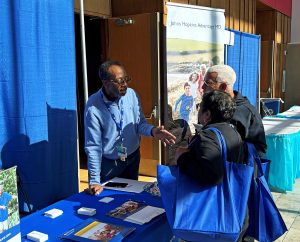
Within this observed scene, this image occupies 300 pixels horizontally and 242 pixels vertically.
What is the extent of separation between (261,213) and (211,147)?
0.64 meters

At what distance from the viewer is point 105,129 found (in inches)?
87.0

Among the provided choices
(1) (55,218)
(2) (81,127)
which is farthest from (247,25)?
(1) (55,218)

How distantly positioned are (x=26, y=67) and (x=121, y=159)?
1.06m

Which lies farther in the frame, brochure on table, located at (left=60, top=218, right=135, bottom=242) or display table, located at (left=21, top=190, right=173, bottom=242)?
display table, located at (left=21, top=190, right=173, bottom=242)

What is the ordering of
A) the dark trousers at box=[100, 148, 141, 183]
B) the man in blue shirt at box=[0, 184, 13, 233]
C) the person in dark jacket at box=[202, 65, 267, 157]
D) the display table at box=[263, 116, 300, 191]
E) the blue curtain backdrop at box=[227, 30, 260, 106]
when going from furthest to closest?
the blue curtain backdrop at box=[227, 30, 260, 106]
the display table at box=[263, 116, 300, 191]
the dark trousers at box=[100, 148, 141, 183]
the person in dark jacket at box=[202, 65, 267, 157]
the man in blue shirt at box=[0, 184, 13, 233]

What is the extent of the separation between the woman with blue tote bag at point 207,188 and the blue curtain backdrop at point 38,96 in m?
1.47

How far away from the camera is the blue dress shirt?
214cm

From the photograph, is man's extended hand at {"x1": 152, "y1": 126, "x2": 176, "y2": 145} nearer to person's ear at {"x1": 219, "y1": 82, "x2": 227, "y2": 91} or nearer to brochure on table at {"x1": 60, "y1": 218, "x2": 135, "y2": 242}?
person's ear at {"x1": 219, "y1": 82, "x2": 227, "y2": 91}

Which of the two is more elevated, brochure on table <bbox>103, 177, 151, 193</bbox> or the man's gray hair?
the man's gray hair

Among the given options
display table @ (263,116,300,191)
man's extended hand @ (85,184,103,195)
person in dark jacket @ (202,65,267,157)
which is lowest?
display table @ (263,116,300,191)

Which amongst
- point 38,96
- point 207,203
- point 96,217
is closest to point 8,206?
point 96,217

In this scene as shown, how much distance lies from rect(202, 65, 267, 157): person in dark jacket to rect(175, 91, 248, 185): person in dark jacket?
0.31m

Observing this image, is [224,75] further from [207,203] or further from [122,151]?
[207,203]

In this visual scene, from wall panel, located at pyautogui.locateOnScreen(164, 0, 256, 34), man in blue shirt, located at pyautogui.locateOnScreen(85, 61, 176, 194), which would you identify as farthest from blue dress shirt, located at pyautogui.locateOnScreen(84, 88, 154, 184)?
wall panel, located at pyautogui.locateOnScreen(164, 0, 256, 34)
